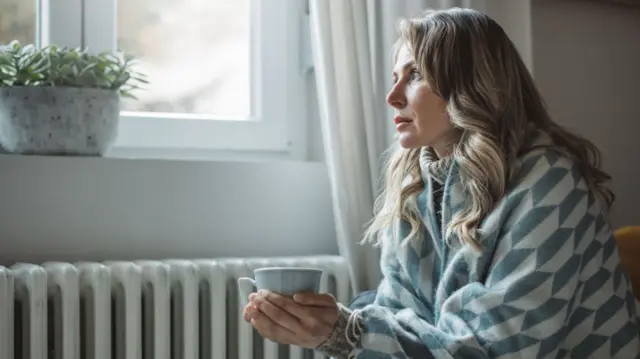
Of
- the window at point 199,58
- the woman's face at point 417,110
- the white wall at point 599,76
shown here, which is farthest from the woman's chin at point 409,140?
the white wall at point 599,76

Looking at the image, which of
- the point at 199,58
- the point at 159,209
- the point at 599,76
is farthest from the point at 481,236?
the point at 599,76

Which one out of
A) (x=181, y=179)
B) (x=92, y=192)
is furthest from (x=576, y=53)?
(x=92, y=192)

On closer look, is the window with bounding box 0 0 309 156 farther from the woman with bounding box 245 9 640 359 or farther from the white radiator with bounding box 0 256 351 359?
the woman with bounding box 245 9 640 359

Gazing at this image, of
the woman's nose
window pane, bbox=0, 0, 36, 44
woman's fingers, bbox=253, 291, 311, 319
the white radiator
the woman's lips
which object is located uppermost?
window pane, bbox=0, 0, 36, 44

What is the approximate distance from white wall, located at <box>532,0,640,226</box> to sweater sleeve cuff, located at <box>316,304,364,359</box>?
111 cm

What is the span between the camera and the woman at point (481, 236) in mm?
1209

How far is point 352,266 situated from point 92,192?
1.78 feet

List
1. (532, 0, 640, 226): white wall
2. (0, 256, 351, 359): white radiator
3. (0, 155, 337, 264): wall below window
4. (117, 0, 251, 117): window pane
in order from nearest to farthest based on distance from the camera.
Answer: (0, 256, 351, 359): white radiator → (0, 155, 337, 264): wall below window → (117, 0, 251, 117): window pane → (532, 0, 640, 226): white wall

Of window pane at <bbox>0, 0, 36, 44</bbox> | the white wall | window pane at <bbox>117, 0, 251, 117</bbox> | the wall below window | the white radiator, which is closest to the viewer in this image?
the white radiator

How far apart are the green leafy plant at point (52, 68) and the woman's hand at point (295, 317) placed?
0.75m

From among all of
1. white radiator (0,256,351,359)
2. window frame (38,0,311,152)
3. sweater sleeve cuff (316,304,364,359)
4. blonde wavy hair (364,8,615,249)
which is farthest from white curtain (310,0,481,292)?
sweater sleeve cuff (316,304,364,359)

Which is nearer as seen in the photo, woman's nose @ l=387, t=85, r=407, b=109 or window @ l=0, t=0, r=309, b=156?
woman's nose @ l=387, t=85, r=407, b=109

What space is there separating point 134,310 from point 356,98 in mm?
608

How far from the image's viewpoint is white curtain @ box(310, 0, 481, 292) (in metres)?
1.79
